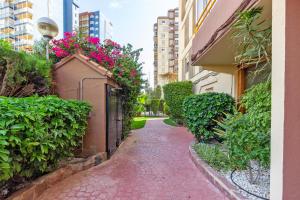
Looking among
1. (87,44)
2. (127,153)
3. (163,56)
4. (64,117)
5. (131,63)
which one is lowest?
(127,153)

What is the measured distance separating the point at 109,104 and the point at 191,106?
10.8ft

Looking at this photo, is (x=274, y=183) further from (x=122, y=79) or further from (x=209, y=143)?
(x=122, y=79)

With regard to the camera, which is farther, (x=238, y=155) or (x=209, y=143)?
(x=209, y=143)

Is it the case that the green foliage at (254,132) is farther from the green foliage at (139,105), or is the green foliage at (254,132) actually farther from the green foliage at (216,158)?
the green foliage at (139,105)

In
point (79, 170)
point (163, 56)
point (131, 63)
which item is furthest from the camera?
point (163, 56)

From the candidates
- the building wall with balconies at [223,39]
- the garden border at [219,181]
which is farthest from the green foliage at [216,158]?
the building wall with balconies at [223,39]

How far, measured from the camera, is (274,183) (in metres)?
2.30

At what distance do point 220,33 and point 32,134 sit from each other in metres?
4.46

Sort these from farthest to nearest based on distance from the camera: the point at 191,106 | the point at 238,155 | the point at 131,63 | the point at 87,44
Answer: the point at 131,63, the point at 191,106, the point at 87,44, the point at 238,155

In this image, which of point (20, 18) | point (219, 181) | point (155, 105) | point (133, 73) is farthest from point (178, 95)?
point (20, 18)

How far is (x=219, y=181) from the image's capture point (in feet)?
11.6

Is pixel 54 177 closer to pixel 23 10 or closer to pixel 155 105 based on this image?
pixel 155 105

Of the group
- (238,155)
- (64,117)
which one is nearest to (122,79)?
(64,117)

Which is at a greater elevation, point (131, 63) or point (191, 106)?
point (131, 63)
